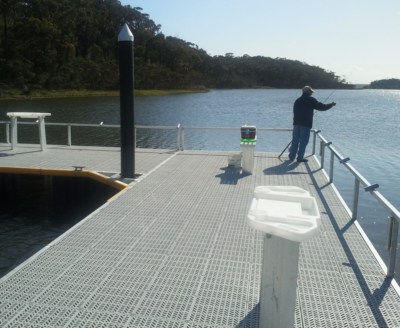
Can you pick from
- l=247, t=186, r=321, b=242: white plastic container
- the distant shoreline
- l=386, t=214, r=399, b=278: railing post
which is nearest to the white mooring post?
l=247, t=186, r=321, b=242: white plastic container

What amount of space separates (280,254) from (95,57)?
9411 centimetres

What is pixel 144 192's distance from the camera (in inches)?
283

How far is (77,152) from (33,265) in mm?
6901

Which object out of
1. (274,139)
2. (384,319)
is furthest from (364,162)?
(384,319)

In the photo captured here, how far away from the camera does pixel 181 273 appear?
4.27 m

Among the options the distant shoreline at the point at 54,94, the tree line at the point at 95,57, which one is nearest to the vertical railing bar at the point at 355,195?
the tree line at the point at 95,57

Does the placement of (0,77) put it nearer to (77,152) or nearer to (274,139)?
(274,139)

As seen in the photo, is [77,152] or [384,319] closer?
[384,319]

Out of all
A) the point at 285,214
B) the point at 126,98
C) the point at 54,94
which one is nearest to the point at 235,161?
the point at 126,98

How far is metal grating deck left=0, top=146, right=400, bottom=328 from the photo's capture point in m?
3.50

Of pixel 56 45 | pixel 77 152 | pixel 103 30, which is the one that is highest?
pixel 103 30

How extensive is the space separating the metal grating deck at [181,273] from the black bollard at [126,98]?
1318 millimetres

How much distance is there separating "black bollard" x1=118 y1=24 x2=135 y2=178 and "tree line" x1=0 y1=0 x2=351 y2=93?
2444 centimetres

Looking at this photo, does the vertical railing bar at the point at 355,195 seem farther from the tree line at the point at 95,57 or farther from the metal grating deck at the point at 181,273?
the tree line at the point at 95,57
